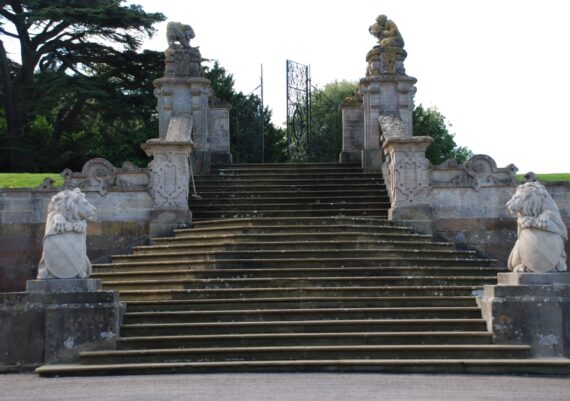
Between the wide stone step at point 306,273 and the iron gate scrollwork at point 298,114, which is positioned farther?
the iron gate scrollwork at point 298,114

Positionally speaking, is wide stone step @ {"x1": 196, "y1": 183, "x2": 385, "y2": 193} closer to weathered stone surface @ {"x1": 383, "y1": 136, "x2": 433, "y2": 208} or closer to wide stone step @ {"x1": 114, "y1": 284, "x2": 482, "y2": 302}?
weathered stone surface @ {"x1": 383, "y1": 136, "x2": 433, "y2": 208}

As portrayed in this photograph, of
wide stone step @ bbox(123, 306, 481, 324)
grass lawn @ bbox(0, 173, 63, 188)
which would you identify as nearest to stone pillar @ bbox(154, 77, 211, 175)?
grass lawn @ bbox(0, 173, 63, 188)

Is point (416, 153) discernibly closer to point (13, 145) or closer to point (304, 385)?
point (304, 385)

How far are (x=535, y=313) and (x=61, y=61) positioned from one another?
74.8 feet

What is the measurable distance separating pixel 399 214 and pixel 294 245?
3.09 metres

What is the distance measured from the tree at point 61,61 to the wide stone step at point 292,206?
37.8 feet

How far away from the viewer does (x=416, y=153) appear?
58.0ft

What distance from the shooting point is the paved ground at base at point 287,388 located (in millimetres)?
9133

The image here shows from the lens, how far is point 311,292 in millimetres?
13281

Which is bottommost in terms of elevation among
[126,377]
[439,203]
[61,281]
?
[126,377]

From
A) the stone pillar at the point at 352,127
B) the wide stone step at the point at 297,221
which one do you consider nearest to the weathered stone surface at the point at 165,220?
the wide stone step at the point at 297,221

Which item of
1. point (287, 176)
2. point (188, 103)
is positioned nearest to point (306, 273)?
point (287, 176)

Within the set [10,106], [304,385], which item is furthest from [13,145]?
[304,385]

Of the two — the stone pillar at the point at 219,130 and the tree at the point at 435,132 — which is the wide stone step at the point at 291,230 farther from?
the tree at the point at 435,132
